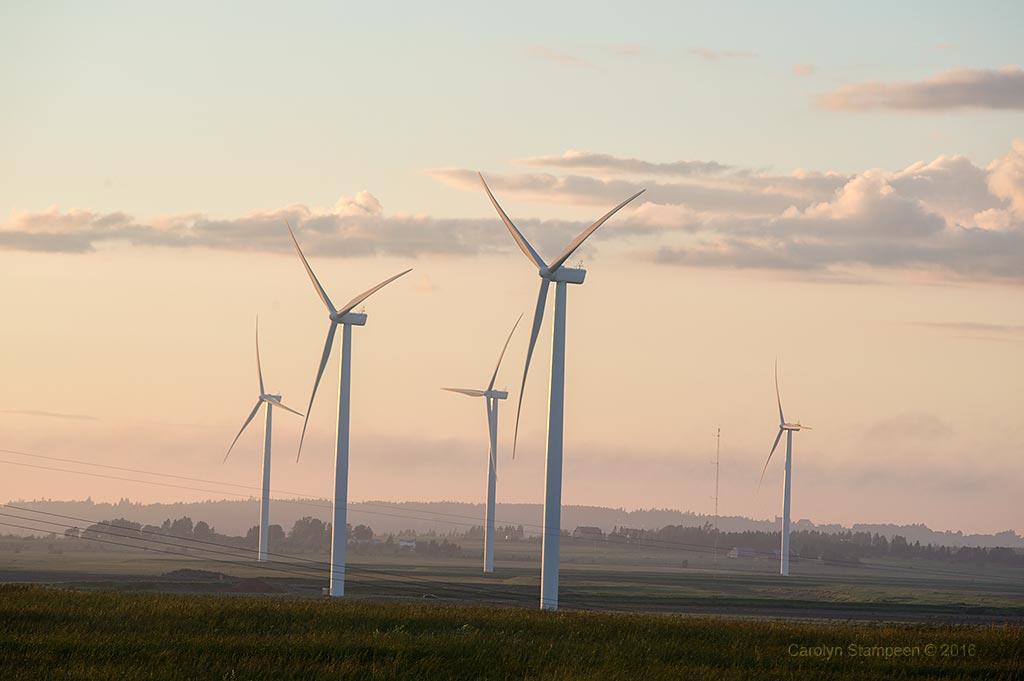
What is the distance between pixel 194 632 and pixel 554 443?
47407 mm

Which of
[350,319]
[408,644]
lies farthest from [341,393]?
[408,644]

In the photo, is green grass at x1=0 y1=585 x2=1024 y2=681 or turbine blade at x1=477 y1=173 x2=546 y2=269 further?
turbine blade at x1=477 y1=173 x2=546 y2=269

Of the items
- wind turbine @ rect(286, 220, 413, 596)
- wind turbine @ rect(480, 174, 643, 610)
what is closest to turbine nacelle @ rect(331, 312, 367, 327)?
wind turbine @ rect(286, 220, 413, 596)

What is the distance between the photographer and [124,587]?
12962cm

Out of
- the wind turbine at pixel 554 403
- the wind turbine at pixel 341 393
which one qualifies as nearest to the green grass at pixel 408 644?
the wind turbine at pixel 554 403

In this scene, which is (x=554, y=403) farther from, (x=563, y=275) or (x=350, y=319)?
(x=350, y=319)

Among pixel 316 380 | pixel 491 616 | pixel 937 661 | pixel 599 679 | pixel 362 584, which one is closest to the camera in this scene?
pixel 599 679

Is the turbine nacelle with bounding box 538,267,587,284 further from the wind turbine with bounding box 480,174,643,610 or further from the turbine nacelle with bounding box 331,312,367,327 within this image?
the turbine nacelle with bounding box 331,312,367,327

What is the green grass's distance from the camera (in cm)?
4341

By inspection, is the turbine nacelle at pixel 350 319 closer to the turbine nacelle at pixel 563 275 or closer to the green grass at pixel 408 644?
the turbine nacelle at pixel 563 275

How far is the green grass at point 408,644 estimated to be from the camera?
43.4 m

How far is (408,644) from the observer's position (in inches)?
1874

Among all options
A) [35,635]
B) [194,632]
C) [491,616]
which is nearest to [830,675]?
[491,616]

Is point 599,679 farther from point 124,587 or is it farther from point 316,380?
point 124,587
